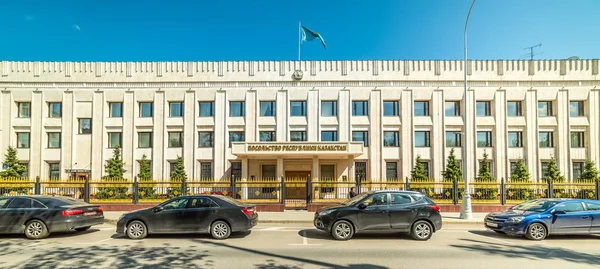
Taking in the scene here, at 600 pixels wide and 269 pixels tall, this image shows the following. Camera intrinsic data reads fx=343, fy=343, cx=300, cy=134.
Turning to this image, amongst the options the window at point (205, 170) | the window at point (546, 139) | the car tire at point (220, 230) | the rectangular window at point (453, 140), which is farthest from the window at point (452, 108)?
the car tire at point (220, 230)

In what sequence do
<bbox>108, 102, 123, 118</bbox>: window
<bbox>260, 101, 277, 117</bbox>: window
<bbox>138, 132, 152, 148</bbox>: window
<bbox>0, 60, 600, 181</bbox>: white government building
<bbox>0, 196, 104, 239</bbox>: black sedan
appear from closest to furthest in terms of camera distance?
<bbox>0, 196, 104, 239</bbox>: black sedan
<bbox>0, 60, 600, 181</bbox>: white government building
<bbox>260, 101, 277, 117</bbox>: window
<bbox>138, 132, 152, 148</bbox>: window
<bbox>108, 102, 123, 118</bbox>: window

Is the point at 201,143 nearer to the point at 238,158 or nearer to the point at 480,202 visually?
the point at 238,158

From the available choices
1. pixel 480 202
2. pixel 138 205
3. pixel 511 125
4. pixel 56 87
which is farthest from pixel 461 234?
pixel 56 87

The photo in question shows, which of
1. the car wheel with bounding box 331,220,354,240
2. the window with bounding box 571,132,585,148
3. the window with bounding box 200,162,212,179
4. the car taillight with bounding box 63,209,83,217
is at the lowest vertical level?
the car wheel with bounding box 331,220,354,240

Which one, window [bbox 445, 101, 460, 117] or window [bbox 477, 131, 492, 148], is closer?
window [bbox 477, 131, 492, 148]

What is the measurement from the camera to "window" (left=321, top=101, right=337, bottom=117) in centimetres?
2933

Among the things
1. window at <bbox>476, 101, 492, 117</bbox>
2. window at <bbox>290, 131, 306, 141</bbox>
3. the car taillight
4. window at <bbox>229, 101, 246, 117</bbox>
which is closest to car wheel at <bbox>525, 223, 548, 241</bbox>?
the car taillight

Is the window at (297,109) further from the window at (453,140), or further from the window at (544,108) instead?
the window at (544,108)

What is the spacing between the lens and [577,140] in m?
28.8

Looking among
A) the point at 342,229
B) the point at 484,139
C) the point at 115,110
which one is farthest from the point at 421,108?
the point at 115,110

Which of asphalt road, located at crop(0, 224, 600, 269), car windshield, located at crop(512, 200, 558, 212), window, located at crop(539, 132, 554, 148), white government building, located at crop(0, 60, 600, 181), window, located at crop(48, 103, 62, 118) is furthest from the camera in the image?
window, located at crop(48, 103, 62, 118)

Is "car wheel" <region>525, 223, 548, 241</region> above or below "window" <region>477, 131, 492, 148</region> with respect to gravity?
below

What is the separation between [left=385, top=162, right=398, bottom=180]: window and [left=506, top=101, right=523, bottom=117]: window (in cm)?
1068

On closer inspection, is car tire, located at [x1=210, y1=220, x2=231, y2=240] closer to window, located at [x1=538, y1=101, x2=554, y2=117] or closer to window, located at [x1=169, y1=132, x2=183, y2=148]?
window, located at [x1=169, y1=132, x2=183, y2=148]
